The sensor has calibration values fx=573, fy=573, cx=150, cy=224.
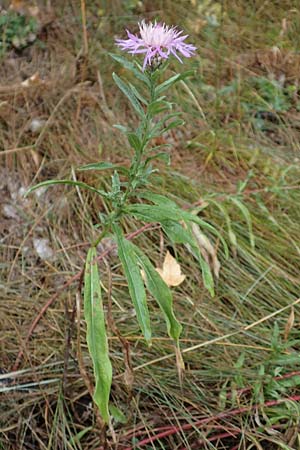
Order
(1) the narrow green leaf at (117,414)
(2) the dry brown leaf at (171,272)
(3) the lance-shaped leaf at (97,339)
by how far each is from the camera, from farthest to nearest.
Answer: (2) the dry brown leaf at (171,272) < (1) the narrow green leaf at (117,414) < (3) the lance-shaped leaf at (97,339)

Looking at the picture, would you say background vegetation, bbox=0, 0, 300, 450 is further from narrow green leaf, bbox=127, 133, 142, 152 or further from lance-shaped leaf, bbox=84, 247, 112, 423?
narrow green leaf, bbox=127, 133, 142, 152

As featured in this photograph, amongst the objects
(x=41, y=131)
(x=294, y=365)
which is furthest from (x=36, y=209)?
(x=294, y=365)

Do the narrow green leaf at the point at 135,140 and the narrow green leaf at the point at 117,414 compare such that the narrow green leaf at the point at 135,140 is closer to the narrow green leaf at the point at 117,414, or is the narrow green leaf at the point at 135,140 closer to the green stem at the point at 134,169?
the green stem at the point at 134,169

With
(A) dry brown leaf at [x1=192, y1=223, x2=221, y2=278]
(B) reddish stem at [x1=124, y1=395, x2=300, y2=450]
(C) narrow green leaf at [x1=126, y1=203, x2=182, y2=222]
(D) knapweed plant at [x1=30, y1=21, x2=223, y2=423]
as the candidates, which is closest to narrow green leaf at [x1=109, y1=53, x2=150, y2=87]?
(D) knapweed plant at [x1=30, y1=21, x2=223, y2=423]

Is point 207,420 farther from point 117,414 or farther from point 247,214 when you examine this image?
point 247,214

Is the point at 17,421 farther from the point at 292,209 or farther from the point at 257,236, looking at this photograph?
A: the point at 292,209

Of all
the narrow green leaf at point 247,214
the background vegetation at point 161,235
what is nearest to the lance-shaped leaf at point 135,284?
the background vegetation at point 161,235

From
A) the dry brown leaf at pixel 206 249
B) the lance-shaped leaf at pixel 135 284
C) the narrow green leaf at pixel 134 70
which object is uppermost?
the narrow green leaf at pixel 134 70
